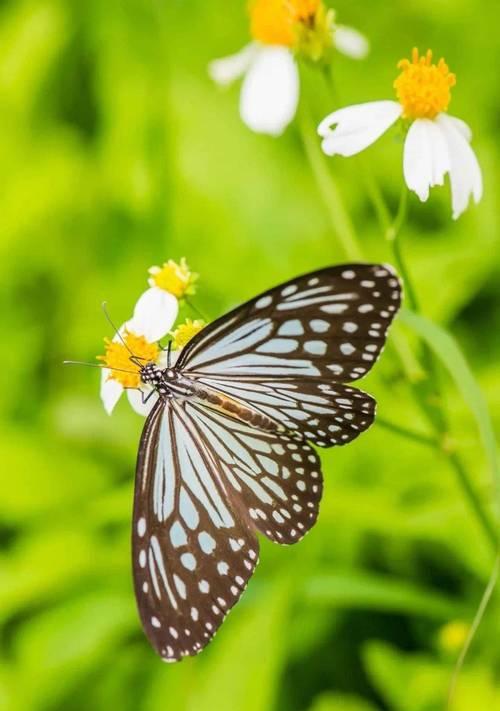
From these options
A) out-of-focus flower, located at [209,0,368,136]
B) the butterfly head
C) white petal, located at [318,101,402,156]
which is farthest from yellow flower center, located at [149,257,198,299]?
out-of-focus flower, located at [209,0,368,136]

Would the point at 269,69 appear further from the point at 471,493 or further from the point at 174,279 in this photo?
the point at 471,493

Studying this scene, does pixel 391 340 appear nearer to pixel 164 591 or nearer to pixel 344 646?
pixel 164 591

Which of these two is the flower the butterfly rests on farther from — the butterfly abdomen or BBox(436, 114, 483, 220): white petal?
BBox(436, 114, 483, 220): white petal

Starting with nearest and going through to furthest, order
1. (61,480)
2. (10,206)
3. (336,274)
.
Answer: (336,274) < (61,480) < (10,206)

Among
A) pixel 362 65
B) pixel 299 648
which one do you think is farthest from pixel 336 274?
pixel 362 65

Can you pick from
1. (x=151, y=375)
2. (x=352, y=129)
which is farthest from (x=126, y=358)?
(x=352, y=129)

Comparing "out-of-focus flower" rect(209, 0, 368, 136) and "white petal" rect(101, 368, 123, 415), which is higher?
"out-of-focus flower" rect(209, 0, 368, 136)
